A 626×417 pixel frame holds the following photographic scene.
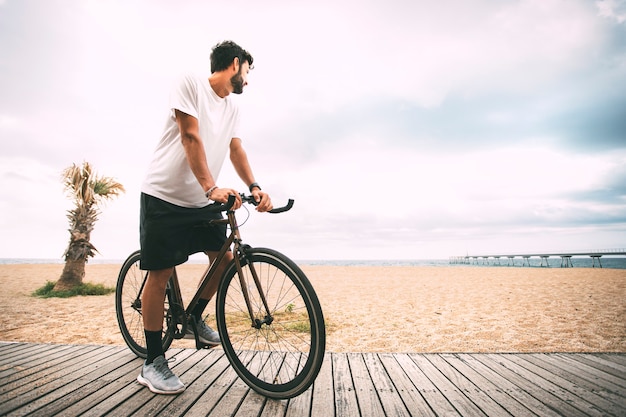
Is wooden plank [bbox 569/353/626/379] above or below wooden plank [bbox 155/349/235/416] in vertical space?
above

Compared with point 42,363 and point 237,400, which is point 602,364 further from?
point 42,363

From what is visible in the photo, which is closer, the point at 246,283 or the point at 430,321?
the point at 246,283

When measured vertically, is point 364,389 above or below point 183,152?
below

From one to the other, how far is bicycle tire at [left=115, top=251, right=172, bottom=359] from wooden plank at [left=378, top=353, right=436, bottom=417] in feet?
6.54

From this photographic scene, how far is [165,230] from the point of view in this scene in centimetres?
211

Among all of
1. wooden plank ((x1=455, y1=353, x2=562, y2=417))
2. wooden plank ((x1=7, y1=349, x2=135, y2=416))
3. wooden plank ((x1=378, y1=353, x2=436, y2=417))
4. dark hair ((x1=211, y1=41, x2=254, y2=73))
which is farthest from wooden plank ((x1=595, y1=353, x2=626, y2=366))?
wooden plank ((x1=7, y1=349, x2=135, y2=416))

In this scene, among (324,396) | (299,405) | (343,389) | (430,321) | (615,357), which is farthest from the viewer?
(430,321)

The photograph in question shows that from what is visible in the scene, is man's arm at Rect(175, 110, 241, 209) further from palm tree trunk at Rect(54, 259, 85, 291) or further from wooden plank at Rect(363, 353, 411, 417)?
palm tree trunk at Rect(54, 259, 85, 291)

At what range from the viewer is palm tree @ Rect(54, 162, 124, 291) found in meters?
10.3

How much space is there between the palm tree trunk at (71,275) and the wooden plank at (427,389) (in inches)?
449

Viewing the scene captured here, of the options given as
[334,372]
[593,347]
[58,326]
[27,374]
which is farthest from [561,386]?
[58,326]

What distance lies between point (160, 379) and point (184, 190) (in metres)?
1.21

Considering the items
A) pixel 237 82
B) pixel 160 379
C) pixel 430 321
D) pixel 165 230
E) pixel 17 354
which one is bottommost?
pixel 430 321

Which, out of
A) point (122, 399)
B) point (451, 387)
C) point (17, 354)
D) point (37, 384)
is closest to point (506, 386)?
point (451, 387)
